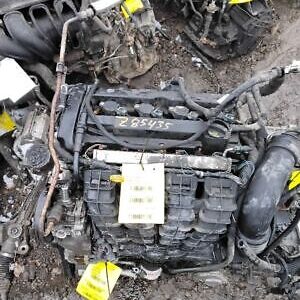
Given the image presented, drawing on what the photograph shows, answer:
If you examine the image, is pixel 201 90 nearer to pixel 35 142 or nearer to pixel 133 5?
pixel 133 5

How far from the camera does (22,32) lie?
12.9 ft

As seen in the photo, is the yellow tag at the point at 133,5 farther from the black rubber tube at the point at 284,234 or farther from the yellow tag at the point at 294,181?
the black rubber tube at the point at 284,234

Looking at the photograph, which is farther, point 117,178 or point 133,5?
point 133,5

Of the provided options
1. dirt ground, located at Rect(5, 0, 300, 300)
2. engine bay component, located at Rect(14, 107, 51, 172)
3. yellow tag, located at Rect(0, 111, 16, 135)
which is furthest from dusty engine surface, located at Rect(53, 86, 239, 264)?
yellow tag, located at Rect(0, 111, 16, 135)

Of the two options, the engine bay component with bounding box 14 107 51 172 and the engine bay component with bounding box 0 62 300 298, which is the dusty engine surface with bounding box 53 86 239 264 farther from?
the engine bay component with bounding box 14 107 51 172

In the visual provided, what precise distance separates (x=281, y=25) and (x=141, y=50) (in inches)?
74.2

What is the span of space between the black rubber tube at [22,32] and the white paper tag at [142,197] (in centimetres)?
161

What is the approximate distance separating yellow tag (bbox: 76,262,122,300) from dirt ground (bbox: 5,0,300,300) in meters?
0.42

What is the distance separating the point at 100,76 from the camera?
4.87m

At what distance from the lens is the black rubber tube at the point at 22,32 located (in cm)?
392

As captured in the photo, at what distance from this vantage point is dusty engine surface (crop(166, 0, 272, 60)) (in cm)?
511

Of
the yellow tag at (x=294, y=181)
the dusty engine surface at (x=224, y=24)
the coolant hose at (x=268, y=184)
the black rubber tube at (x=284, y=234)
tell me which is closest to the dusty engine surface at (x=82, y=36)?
the dusty engine surface at (x=224, y=24)

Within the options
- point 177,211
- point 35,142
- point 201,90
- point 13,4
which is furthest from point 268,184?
point 13,4

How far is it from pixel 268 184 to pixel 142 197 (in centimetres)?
80
